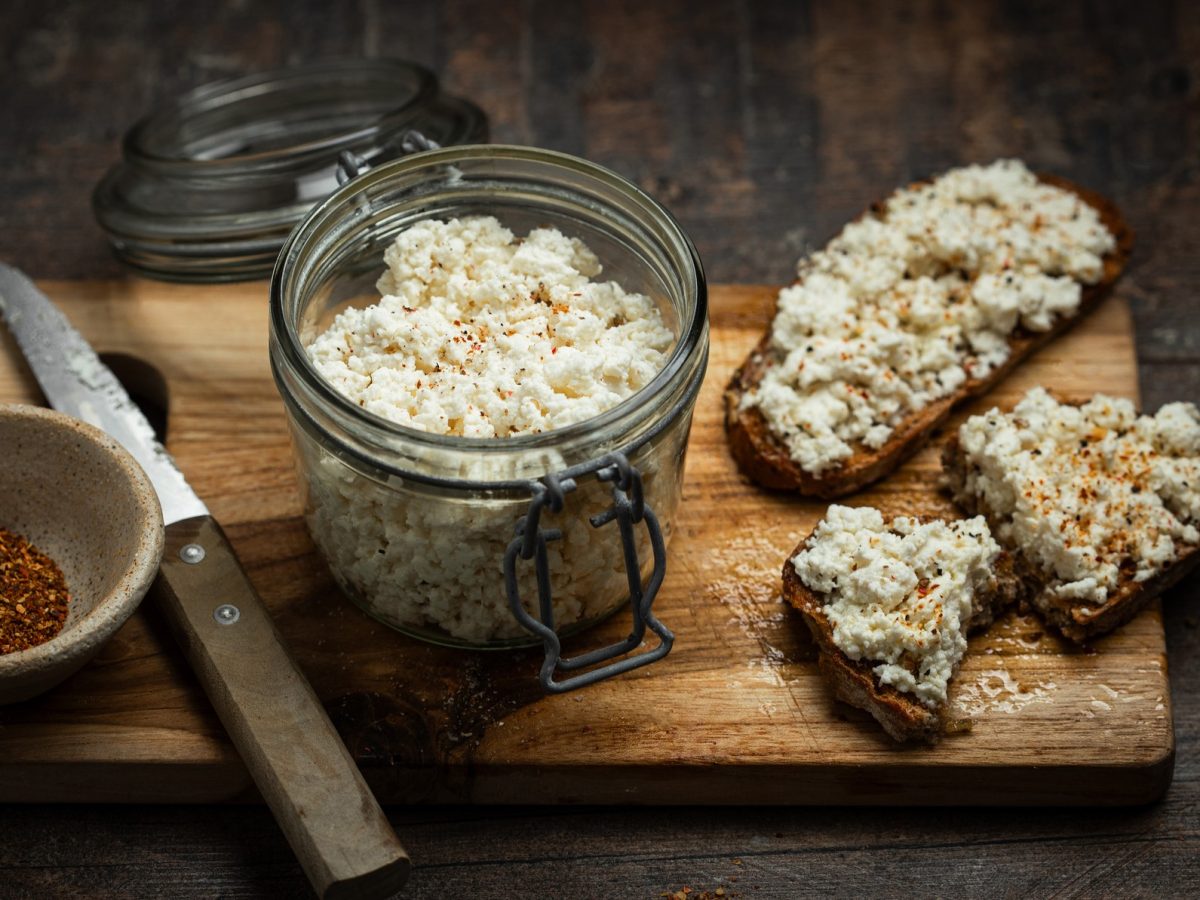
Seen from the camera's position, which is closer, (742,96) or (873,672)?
(873,672)

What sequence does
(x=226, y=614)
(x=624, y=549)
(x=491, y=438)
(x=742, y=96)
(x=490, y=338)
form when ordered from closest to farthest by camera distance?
(x=491, y=438)
(x=624, y=549)
(x=490, y=338)
(x=226, y=614)
(x=742, y=96)

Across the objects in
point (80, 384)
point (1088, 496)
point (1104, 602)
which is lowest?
point (1104, 602)

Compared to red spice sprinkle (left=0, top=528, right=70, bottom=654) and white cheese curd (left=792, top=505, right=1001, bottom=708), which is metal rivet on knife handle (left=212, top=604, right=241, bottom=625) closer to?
red spice sprinkle (left=0, top=528, right=70, bottom=654)

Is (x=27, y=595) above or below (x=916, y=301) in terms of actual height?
below

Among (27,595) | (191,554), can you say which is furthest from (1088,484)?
(27,595)

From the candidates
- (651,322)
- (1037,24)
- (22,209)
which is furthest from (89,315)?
(1037,24)

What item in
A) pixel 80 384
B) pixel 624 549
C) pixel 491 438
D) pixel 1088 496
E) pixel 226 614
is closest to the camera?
pixel 491 438

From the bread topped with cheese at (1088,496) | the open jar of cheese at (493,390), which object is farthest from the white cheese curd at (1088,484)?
the open jar of cheese at (493,390)

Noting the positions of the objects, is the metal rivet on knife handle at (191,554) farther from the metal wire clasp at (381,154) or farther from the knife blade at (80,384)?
the metal wire clasp at (381,154)

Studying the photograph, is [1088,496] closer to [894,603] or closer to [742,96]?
[894,603]
